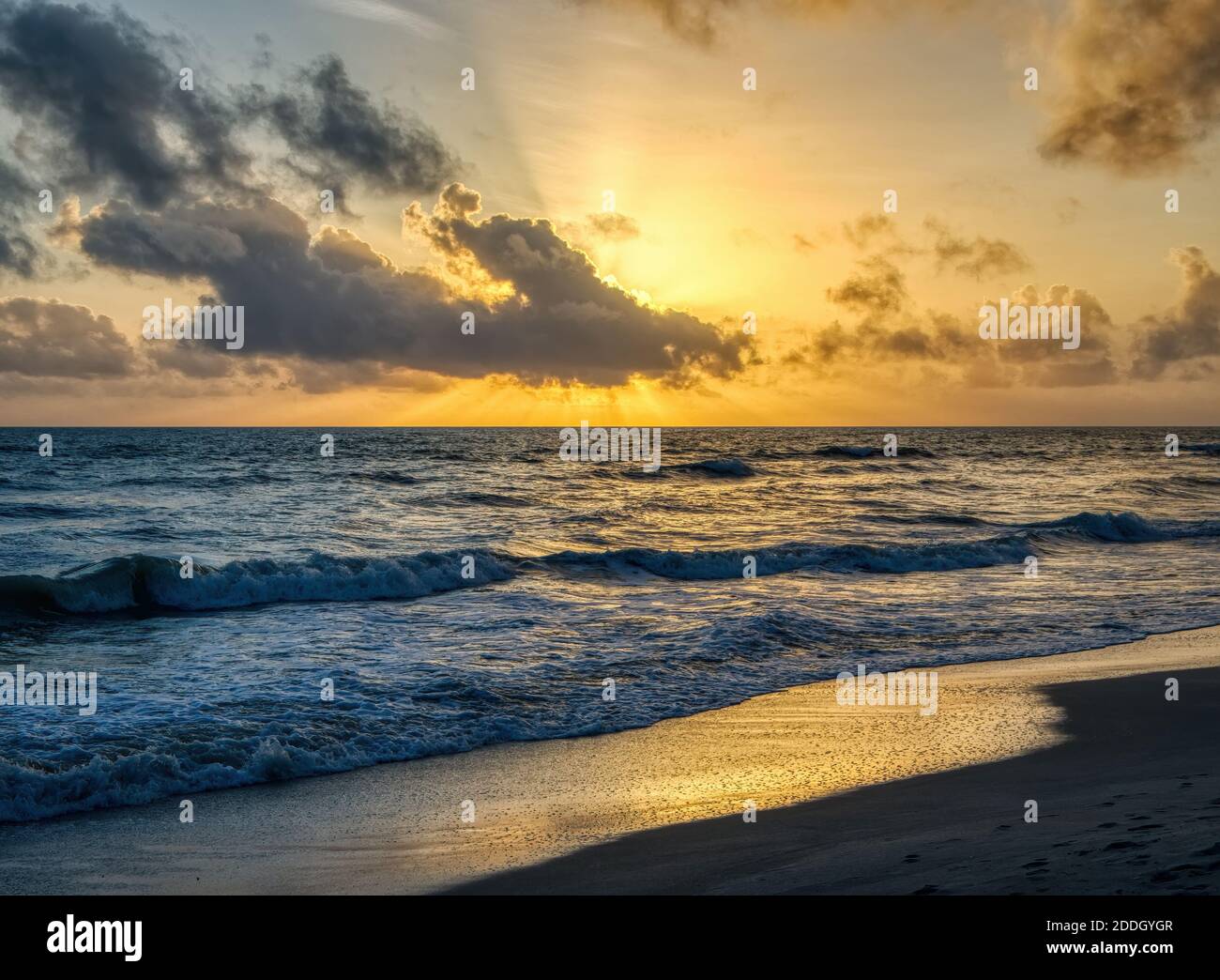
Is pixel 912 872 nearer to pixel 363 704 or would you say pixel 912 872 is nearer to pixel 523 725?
pixel 523 725

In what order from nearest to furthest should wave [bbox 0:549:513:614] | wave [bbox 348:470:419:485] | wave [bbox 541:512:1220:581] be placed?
wave [bbox 0:549:513:614], wave [bbox 541:512:1220:581], wave [bbox 348:470:419:485]

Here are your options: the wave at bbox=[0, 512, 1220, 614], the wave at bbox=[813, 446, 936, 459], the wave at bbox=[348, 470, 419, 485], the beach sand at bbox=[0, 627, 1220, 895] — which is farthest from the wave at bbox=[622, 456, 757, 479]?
the beach sand at bbox=[0, 627, 1220, 895]

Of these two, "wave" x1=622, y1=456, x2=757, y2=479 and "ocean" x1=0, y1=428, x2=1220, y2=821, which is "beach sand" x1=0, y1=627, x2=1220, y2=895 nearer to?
"ocean" x1=0, y1=428, x2=1220, y2=821

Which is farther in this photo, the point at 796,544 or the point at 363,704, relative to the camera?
the point at 796,544

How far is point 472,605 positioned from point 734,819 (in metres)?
11.9

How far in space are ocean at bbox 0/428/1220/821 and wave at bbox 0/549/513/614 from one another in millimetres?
71

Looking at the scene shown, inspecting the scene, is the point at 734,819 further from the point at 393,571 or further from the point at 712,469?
the point at 712,469

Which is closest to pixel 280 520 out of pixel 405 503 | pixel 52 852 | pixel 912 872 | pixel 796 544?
pixel 405 503

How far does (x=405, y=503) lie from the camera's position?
3788 centimetres

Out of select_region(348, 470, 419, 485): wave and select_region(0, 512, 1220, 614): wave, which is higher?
select_region(348, 470, 419, 485): wave

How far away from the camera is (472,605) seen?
18.6m

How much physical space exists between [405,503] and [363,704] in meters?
27.8

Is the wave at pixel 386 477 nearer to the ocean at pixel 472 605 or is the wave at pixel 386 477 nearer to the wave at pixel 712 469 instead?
the ocean at pixel 472 605

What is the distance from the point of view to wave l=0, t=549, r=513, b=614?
18.4 metres
